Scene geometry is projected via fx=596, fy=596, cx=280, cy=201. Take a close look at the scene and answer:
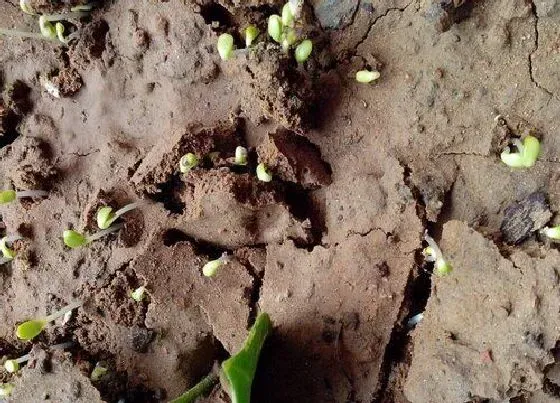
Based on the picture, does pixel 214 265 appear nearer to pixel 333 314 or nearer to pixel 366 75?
pixel 333 314

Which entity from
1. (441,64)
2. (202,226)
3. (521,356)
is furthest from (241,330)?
(441,64)

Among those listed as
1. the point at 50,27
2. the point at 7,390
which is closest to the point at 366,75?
the point at 50,27

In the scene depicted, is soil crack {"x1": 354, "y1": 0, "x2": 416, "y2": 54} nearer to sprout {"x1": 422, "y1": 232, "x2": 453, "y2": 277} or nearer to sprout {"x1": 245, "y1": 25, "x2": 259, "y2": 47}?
sprout {"x1": 245, "y1": 25, "x2": 259, "y2": 47}

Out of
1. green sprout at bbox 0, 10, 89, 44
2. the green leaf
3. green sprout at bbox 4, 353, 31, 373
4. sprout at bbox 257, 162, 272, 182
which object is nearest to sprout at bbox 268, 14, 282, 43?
sprout at bbox 257, 162, 272, 182

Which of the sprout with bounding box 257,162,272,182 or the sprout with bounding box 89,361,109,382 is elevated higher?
the sprout with bounding box 257,162,272,182

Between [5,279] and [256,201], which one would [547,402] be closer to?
[256,201]

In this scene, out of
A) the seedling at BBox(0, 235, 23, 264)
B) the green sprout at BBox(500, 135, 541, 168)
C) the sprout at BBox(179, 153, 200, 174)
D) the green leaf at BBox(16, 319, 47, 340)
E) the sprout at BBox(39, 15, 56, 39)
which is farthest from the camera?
the seedling at BBox(0, 235, 23, 264)

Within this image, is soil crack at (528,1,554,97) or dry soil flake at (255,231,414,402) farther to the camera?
dry soil flake at (255,231,414,402)
